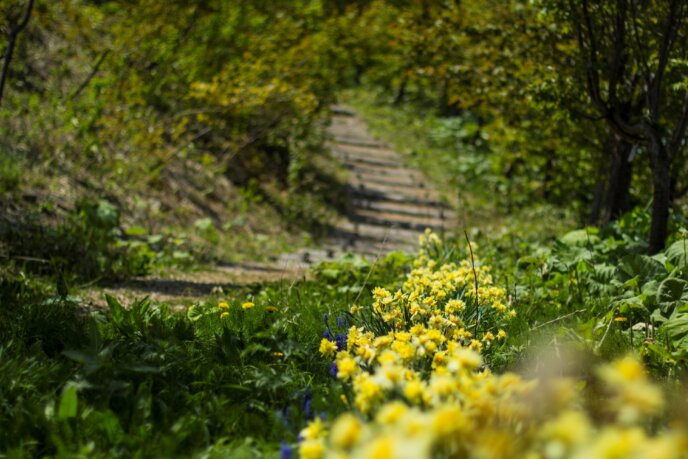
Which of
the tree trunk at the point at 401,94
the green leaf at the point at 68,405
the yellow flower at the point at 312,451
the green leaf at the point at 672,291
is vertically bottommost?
the tree trunk at the point at 401,94

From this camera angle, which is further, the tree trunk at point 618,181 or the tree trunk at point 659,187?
the tree trunk at point 618,181

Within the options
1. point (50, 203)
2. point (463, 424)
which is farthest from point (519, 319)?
point (50, 203)

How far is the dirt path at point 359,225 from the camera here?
4.69 metres

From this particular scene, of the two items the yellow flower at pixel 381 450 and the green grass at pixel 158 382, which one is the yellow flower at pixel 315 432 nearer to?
the green grass at pixel 158 382

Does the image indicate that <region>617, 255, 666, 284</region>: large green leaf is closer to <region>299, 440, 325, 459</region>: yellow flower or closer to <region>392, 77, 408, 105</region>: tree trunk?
<region>299, 440, 325, 459</region>: yellow flower

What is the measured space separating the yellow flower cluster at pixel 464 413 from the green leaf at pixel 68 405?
2.44 feet

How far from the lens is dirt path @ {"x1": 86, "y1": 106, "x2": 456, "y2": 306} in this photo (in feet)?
15.4

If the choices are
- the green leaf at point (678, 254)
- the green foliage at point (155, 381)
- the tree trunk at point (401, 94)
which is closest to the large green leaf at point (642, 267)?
the green leaf at point (678, 254)

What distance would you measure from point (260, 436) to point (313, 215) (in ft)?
22.5

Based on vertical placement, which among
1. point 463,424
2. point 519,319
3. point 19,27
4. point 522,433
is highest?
point 19,27

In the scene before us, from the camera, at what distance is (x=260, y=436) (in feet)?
6.53

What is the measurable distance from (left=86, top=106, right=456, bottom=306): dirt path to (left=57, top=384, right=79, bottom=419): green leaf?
1571 millimetres

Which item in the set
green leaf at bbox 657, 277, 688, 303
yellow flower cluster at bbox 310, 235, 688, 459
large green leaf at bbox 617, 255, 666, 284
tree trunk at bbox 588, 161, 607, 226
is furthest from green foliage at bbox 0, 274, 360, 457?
tree trunk at bbox 588, 161, 607, 226

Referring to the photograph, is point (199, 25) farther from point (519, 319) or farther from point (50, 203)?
point (519, 319)
